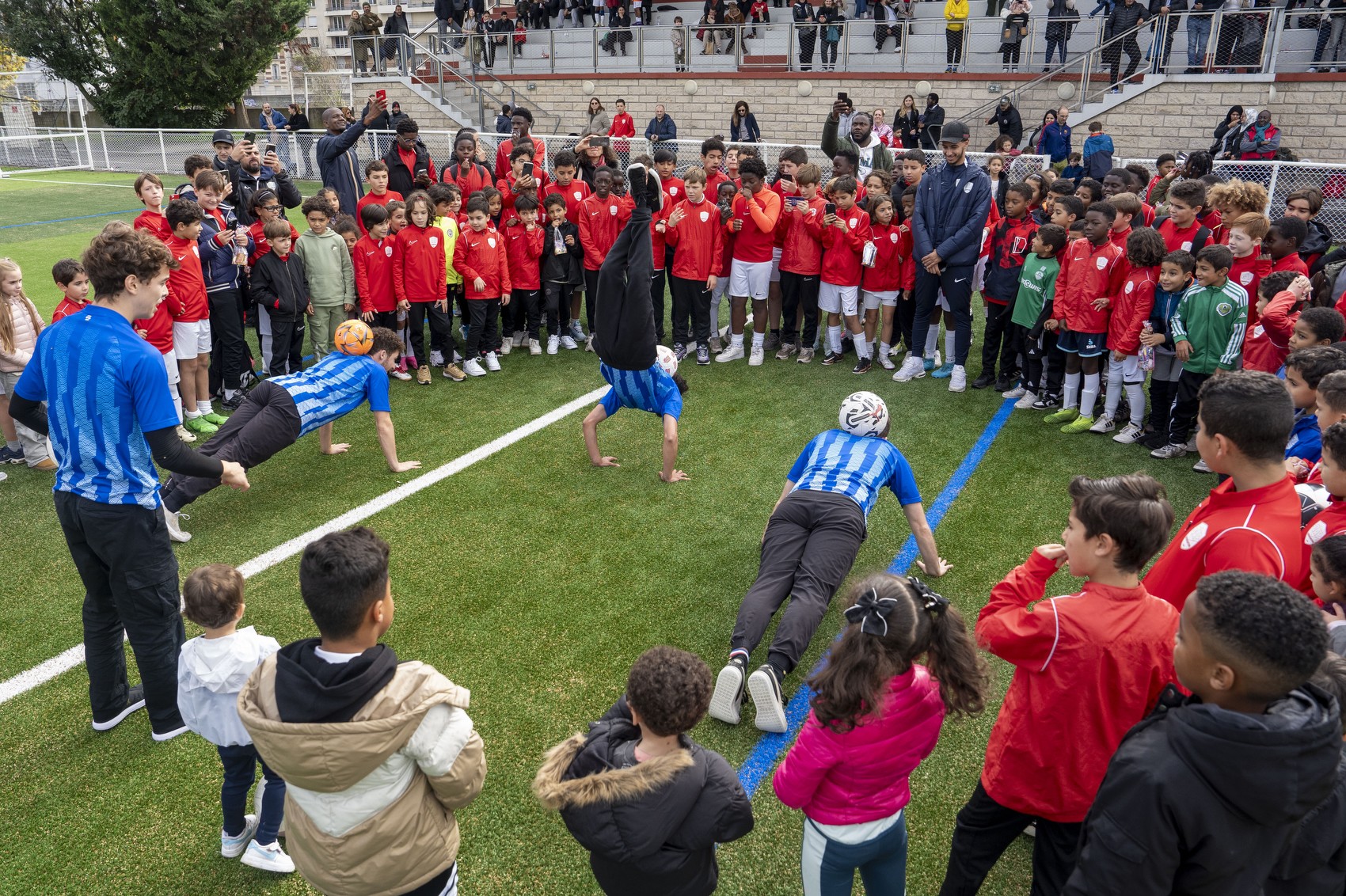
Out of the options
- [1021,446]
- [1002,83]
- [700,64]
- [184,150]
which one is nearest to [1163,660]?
[1021,446]

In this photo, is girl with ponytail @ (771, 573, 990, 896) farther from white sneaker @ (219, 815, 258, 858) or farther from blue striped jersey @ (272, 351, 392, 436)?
blue striped jersey @ (272, 351, 392, 436)

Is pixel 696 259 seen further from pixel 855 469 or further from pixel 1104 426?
pixel 855 469

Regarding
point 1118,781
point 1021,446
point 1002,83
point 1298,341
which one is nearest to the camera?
point 1118,781

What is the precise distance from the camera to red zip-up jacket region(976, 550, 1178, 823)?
275 cm

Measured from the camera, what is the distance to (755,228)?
31.4 ft

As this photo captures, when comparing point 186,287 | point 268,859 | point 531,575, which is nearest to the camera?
point 268,859

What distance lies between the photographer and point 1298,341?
5668 mm

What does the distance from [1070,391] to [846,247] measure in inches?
106

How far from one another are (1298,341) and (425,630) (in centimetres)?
576

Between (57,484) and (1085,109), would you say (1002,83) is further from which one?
(57,484)

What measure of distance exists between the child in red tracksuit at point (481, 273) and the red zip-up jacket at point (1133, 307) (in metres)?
6.01

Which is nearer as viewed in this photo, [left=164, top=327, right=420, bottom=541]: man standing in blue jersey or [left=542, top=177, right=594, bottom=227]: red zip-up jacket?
[left=164, top=327, right=420, bottom=541]: man standing in blue jersey

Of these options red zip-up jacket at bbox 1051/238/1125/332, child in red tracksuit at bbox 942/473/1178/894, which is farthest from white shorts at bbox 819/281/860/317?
child in red tracksuit at bbox 942/473/1178/894

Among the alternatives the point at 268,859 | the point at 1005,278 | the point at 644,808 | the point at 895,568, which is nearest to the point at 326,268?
the point at 895,568
